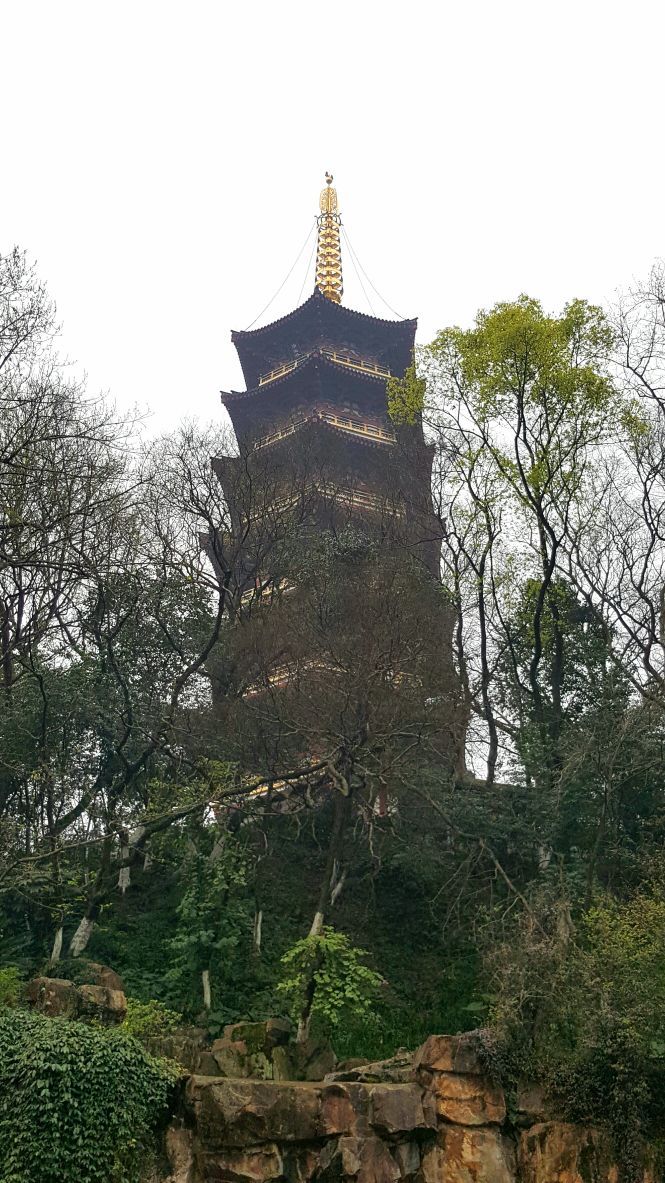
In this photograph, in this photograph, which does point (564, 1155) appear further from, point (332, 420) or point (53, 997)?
point (332, 420)

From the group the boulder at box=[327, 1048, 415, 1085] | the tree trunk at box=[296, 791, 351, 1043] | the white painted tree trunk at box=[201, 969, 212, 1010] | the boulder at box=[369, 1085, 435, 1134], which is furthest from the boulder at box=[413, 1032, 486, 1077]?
the white painted tree trunk at box=[201, 969, 212, 1010]

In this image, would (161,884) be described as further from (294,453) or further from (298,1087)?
(294,453)

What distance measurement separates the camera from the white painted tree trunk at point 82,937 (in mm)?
13383

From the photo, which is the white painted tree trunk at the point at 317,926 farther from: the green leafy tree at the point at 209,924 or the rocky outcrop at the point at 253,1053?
the green leafy tree at the point at 209,924

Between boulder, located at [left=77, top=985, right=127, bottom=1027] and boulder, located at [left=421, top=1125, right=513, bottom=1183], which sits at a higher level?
boulder, located at [left=77, top=985, right=127, bottom=1027]

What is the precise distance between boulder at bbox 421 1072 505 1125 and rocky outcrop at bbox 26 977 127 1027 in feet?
11.0

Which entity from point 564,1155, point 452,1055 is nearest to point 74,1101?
point 452,1055

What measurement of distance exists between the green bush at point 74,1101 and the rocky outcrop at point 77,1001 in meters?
0.42

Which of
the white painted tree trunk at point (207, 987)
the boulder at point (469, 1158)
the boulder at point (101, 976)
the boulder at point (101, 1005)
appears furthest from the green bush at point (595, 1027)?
the boulder at point (101, 976)

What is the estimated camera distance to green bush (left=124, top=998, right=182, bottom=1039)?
11398 millimetres

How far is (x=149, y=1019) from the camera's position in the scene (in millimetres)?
11648

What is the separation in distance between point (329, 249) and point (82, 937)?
2501 cm

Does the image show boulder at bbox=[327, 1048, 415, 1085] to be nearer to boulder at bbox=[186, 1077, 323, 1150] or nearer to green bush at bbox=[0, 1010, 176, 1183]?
boulder at bbox=[186, 1077, 323, 1150]

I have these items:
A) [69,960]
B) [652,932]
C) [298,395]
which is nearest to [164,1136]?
[69,960]
